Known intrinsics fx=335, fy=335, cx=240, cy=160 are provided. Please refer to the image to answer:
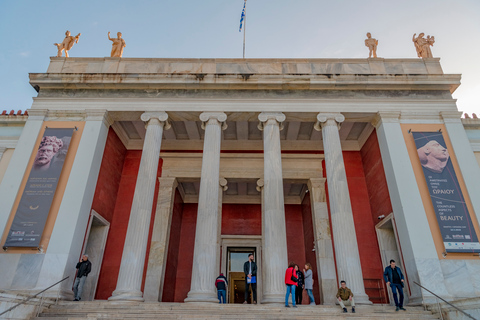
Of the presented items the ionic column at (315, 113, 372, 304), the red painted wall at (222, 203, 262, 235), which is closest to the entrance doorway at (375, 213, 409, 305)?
the ionic column at (315, 113, 372, 304)

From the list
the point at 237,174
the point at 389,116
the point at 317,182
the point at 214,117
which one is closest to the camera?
the point at 389,116

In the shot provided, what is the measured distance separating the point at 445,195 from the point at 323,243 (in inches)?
196

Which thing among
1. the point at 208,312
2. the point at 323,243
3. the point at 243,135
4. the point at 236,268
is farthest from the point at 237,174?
the point at 208,312

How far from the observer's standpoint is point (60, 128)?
532 inches

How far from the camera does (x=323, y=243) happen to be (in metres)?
14.2

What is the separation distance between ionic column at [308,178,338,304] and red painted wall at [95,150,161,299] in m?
7.50

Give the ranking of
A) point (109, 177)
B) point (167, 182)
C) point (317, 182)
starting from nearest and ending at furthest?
point (109, 177) → point (317, 182) → point (167, 182)

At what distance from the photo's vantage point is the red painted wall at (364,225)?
45.9ft

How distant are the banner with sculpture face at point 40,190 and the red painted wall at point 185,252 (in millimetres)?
Result: 7388

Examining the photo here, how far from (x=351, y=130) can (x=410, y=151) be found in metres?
3.36

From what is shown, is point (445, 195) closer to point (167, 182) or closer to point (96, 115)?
point (167, 182)

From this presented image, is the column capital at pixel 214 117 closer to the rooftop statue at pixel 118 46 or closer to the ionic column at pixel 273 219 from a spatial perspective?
the ionic column at pixel 273 219

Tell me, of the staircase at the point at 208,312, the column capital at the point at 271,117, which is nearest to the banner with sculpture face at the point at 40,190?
the staircase at the point at 208,312

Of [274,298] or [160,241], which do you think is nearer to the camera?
[274,298]
